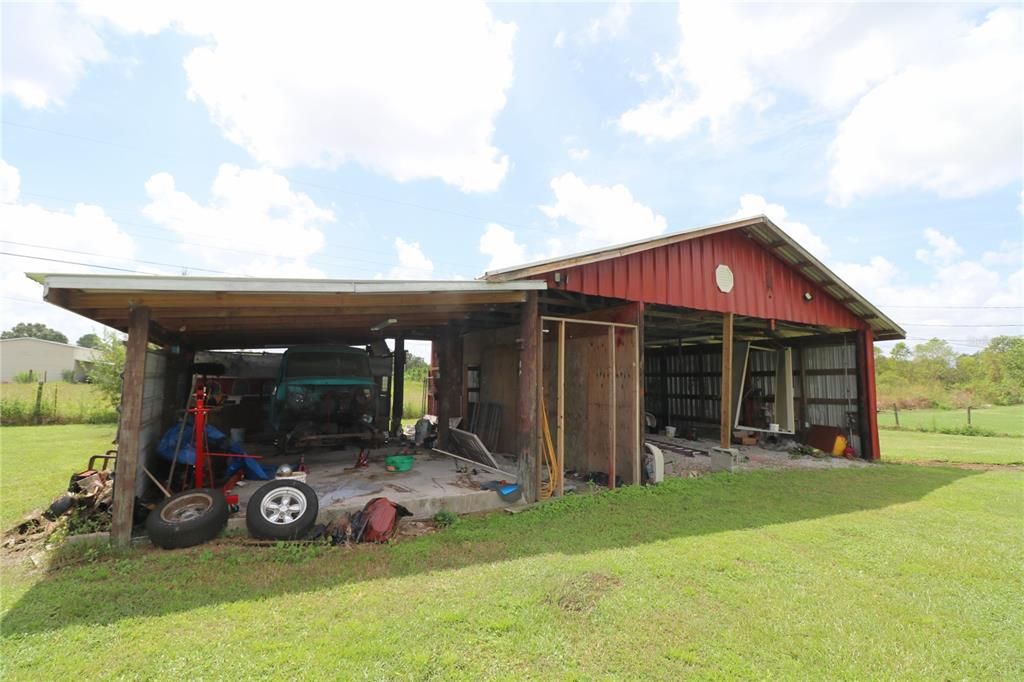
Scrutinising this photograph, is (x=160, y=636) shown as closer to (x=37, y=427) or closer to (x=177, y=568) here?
(x=177, y=568)

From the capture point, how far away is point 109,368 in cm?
1669

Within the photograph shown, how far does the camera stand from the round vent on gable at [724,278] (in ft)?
30.2

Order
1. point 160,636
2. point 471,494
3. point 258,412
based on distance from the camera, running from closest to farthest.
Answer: point 160,636 < point 471,494 < point 258,412

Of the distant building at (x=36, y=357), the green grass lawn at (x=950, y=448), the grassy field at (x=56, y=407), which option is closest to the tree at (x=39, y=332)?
the distant building at (x=36, y=357)

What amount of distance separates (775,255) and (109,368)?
2176 centimetres

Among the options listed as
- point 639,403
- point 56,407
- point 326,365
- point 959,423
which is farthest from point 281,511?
point 959,423

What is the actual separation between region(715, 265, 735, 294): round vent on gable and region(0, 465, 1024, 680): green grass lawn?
4.97 meters

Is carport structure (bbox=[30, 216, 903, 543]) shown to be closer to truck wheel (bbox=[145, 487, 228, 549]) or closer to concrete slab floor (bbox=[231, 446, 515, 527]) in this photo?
truck wheel (bbox=[145, 487, 228, 549])

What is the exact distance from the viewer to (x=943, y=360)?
140 feet

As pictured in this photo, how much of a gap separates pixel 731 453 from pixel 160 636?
28.6ft

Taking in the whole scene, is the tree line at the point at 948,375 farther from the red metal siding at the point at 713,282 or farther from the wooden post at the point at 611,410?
the wooden post at the point at 611,410

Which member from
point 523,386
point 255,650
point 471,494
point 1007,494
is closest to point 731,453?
point 1007,494

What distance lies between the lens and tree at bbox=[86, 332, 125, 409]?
16625 millimetres

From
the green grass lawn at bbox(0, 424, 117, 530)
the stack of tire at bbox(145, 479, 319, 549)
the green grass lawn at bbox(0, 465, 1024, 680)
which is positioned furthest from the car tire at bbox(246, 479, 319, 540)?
the green grass lawn at bbox(0, 424, 117, 530)
